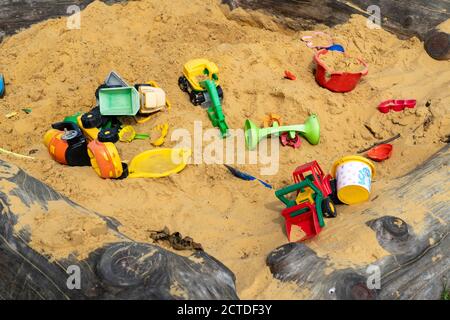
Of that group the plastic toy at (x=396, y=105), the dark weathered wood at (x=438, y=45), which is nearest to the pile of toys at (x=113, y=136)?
the plastic toy at (x=396, y=105)

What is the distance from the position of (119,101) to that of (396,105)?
2088mm

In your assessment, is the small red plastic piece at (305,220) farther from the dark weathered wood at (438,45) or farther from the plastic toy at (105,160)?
the dark weathered wood at (438,45)

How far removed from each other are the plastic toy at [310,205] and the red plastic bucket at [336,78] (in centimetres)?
133

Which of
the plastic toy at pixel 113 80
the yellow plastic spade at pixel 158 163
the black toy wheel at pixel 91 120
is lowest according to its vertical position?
the yellow plastic spade at pixel 158 163

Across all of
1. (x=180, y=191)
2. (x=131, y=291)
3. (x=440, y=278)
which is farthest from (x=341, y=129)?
(x=131, y=291)

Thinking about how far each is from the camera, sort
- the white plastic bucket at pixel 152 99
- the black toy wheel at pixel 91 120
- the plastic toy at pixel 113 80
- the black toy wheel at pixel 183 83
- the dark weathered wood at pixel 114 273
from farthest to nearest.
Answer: the black toy wheel at pixel 183 83
the plastic toy at pixel 113 80
the white plastic bucket at pixel 152 99
the black toy wheel at pixel 91 120
the dark weathered wood at pixel 114 273

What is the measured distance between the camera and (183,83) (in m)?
4.12

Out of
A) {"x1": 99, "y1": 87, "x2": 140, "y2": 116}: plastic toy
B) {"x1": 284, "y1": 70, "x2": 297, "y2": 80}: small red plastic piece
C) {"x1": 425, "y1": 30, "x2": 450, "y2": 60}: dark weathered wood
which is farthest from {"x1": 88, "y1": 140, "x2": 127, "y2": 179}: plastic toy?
{"x1": 425, "y1": 30, "x2": 450, "y2": 60}: dark weathered wood

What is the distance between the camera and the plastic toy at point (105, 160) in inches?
128

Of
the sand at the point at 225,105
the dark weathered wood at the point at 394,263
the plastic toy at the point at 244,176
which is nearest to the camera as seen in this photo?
the dark weathered wood at the point at 394,263

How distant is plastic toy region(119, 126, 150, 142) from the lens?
374 cm

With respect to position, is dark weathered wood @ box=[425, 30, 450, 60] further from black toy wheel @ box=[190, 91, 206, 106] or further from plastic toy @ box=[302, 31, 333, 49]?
black toy wheel @ box=[190, 91, 206, 106]

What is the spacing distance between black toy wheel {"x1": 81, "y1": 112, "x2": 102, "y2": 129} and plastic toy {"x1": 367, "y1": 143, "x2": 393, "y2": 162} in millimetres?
1883

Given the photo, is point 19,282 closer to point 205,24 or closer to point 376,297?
point 376,297
